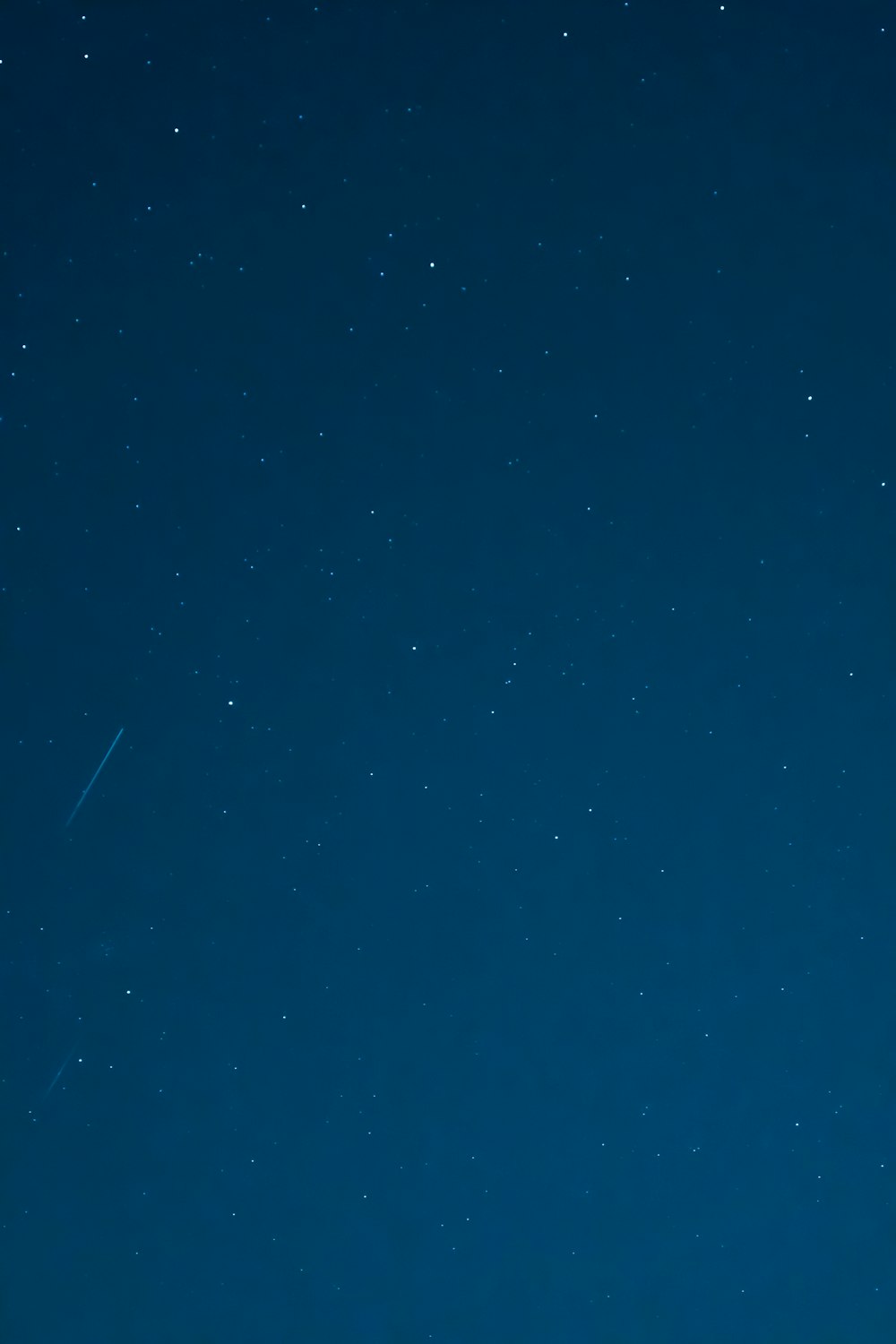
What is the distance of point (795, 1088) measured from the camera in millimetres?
780

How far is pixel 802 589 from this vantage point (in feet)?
2.48

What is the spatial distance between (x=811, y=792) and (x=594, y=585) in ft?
0.65

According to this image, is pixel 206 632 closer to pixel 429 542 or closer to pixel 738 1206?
pixel 429 542

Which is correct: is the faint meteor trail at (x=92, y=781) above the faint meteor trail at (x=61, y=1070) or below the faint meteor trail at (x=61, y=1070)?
above

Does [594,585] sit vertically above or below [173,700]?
above

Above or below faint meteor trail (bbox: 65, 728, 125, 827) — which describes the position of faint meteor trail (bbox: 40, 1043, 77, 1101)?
below

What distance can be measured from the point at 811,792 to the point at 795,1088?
202 mm

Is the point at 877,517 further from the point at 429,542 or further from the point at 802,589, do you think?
the point at 429,542

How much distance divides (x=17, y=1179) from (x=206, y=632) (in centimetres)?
41

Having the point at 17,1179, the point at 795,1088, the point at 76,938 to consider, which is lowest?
the point at 17,1179

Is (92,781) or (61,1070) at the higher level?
(92,781)

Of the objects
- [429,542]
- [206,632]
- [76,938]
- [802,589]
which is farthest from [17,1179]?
[802,589]

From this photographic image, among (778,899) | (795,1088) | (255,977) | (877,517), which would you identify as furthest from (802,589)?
(255,977)

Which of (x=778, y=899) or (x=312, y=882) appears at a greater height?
(x=778, y=899)
